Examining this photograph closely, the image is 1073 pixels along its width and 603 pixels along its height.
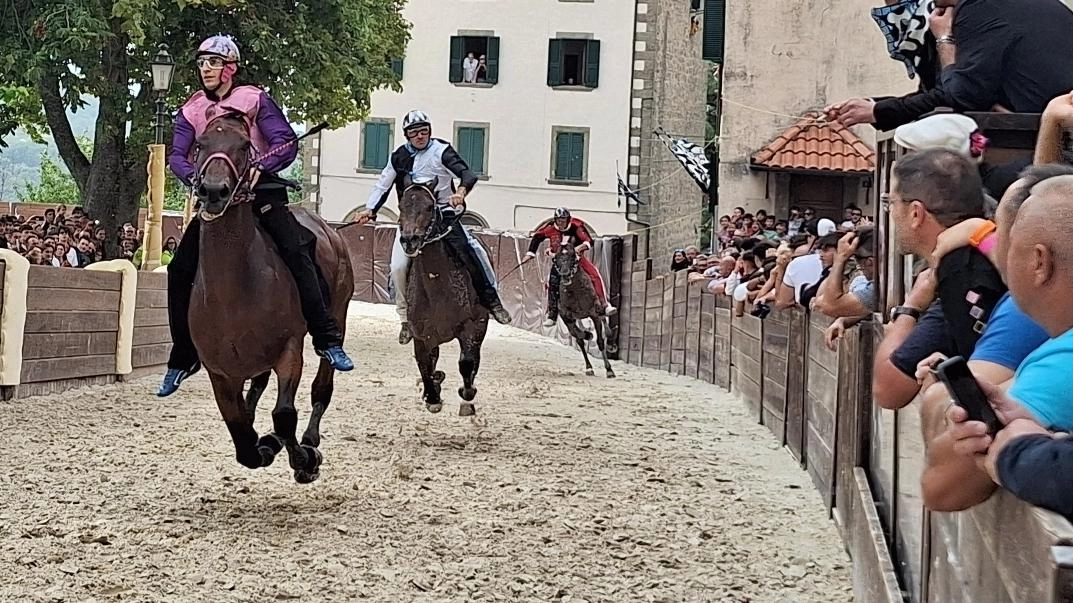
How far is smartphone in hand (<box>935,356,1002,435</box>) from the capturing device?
2490 mm

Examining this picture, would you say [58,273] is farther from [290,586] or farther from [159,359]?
[290,586]

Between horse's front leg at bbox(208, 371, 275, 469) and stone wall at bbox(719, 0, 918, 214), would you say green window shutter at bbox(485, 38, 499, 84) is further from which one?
horse's front leg at bbox(208, 371, 275, 469)

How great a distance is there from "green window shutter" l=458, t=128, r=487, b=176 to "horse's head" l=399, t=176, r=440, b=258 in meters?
33.7

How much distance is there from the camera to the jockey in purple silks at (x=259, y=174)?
24.7 feet

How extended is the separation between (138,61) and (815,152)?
1090 cm

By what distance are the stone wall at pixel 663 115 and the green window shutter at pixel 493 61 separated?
4.18 meters

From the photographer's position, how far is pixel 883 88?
24.0 metres

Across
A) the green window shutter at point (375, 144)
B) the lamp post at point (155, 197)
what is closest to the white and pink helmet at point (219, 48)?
the lamp post at point (155, 197)

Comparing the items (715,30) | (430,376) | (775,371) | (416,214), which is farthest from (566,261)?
(715,30)

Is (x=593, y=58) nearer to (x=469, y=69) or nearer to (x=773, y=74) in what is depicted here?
(x=469, y=69)

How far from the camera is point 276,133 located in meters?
7.68

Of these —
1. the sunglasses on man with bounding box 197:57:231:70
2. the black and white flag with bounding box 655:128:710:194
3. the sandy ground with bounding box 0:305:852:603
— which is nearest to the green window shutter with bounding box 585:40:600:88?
the black and white flag with bounding box 655:128:710:194

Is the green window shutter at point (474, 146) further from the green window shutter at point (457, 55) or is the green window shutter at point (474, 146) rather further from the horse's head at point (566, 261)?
the horse's head at point (566, 261)

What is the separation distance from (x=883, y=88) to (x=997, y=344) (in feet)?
71.5
